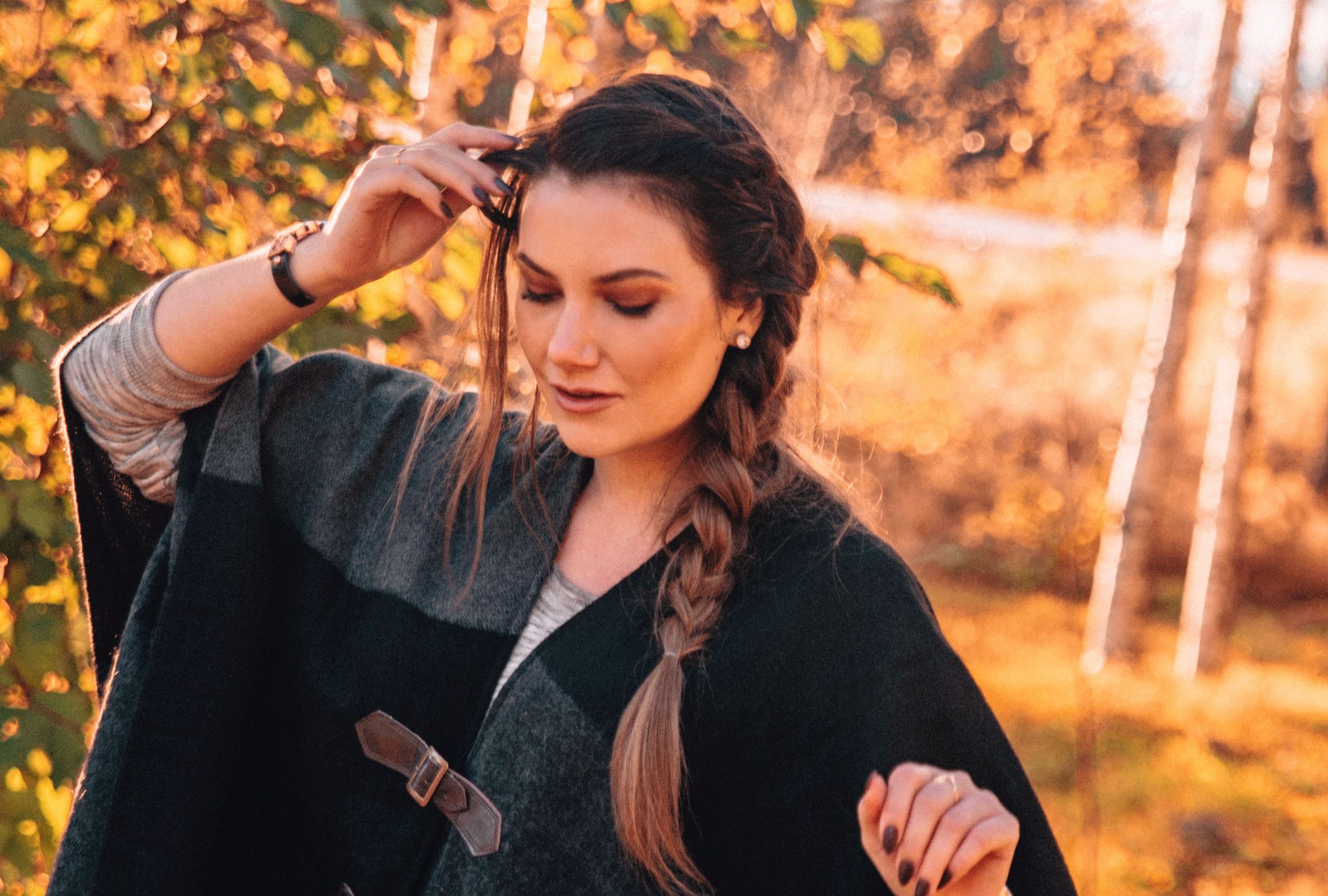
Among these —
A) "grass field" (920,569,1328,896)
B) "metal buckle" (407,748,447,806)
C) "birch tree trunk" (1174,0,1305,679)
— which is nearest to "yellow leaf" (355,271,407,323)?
"metal buckle" (407,748,447,806)

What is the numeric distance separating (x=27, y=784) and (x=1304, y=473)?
9.66m

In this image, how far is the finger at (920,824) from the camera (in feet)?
3.57

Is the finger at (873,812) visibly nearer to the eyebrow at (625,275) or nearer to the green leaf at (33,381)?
the eyebrow at (625,275)

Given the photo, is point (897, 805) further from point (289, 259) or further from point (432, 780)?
point (289, 259)

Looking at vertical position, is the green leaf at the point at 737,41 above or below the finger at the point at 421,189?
above

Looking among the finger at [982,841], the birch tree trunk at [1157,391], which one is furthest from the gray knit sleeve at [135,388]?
the birch tree trunk at [1157,391]

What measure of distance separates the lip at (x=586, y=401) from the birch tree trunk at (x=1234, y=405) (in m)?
6.22

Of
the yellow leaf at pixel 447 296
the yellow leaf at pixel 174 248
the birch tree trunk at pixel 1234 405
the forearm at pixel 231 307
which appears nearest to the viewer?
the forearm at pixel 231 307

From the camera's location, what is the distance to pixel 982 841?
1.09m

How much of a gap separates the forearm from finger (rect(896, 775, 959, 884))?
38.7 inches

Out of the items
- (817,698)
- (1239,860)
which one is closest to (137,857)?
(817,698)

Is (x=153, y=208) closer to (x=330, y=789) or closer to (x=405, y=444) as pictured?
(x=405, y=444)

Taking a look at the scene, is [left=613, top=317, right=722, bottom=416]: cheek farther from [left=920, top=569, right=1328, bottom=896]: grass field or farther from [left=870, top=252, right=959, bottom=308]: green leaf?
[left=920, top=569, right=1328, bottom=896]: grass field

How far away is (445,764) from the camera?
1519 millimetres
